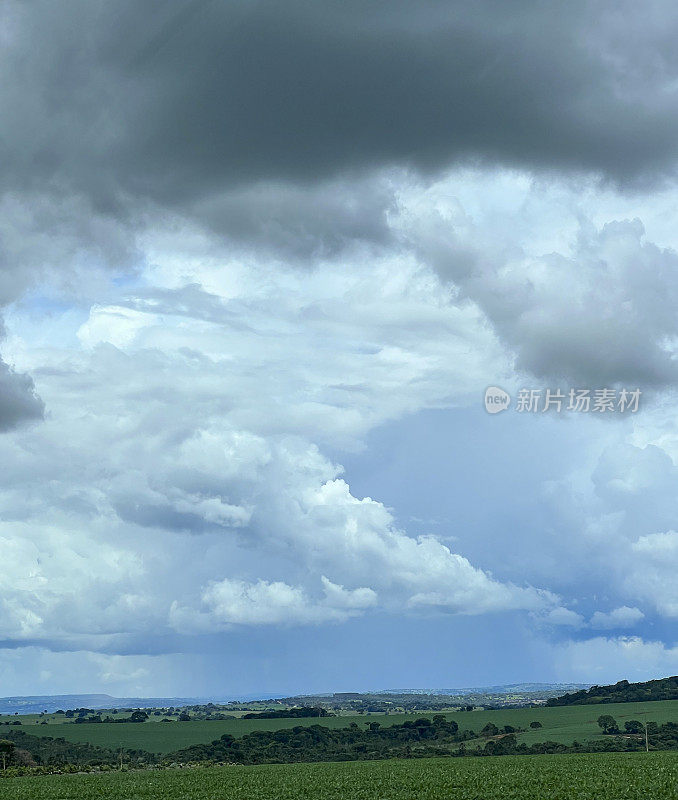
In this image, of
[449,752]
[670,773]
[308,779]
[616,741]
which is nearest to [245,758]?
[449,752]

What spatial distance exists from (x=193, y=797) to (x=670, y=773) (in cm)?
3984

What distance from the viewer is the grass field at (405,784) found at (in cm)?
6688

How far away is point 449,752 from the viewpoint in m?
178

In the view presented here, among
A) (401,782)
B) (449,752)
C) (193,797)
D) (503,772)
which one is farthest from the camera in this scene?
(449,752)

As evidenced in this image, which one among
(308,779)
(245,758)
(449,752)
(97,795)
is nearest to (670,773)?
(308,779)

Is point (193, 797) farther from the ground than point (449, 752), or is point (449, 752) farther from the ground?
point (193, 797)

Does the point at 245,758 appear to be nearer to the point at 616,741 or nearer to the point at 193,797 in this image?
the point at 616,741

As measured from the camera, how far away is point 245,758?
188875 mm

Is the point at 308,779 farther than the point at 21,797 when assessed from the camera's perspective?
Yes

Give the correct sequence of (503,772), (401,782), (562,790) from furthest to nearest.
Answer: (503,772), (401,782), (562,790)

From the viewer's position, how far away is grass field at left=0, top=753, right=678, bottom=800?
66875mm

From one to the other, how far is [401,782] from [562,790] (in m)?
16.0

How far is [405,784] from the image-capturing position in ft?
249

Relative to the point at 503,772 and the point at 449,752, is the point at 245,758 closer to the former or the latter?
the point at 449,752
